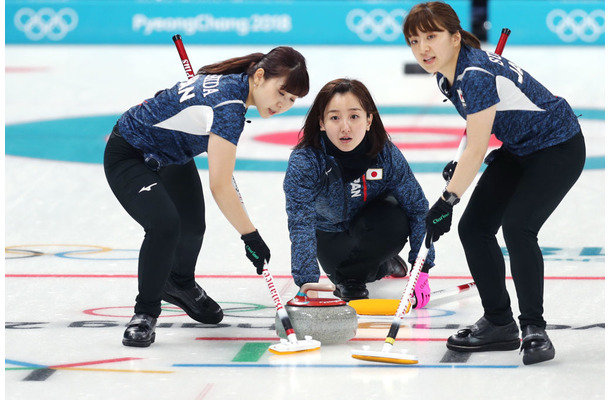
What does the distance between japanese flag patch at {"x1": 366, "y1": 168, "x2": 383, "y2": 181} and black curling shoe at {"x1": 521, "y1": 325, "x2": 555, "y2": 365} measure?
1251mm

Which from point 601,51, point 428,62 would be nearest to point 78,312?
point 428,62

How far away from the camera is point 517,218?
424 centimetres

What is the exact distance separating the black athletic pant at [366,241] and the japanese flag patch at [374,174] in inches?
6.6

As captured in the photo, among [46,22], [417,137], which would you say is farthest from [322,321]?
[46,22]

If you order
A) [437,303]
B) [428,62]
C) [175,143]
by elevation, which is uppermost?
[428,62]

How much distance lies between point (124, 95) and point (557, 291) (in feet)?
32.2

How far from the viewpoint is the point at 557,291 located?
539cm

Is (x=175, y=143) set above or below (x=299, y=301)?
above

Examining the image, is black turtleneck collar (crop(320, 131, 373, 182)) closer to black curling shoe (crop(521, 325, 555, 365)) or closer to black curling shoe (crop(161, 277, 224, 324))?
black curling shoe (crop(161, 277, 224, 324))

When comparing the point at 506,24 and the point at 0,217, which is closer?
the point at 0,217

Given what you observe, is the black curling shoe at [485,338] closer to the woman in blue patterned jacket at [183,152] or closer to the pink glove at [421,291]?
the pink glove at [421,291]

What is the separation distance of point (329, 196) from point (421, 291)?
612 millimetres

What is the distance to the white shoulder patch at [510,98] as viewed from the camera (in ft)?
13.9

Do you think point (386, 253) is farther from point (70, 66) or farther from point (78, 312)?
point (70, 66)
